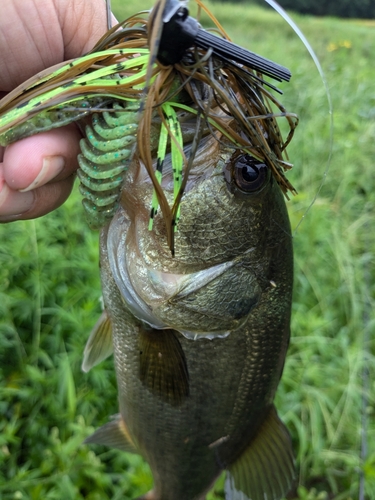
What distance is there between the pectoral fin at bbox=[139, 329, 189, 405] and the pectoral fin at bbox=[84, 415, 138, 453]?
0.36m

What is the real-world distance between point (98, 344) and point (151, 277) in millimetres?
476

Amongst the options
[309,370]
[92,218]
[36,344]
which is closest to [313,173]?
[309,370]

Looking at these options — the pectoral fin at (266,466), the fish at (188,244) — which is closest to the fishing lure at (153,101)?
the fish at (188,244)

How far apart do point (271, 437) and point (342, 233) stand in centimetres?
224

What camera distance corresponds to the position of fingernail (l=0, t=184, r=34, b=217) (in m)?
1.02

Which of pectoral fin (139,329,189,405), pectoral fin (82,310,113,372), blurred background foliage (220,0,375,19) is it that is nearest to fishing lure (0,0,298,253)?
pectoral fin (139,329,189,405)

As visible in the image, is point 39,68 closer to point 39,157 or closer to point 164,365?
point 39,157

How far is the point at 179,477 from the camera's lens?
151cm

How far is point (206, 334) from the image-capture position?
3.73ft

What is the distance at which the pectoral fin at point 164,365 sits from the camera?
1.21 meters

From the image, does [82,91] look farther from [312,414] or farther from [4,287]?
[312,414]

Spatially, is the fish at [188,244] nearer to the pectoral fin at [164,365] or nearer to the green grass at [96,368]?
the pectoral fin at [164,365]

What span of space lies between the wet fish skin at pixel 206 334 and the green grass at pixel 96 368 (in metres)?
0.43

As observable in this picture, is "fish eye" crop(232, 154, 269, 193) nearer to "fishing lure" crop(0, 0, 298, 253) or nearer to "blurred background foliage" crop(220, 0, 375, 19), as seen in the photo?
"fishing lure" crop(0, 0, 298, 253)
